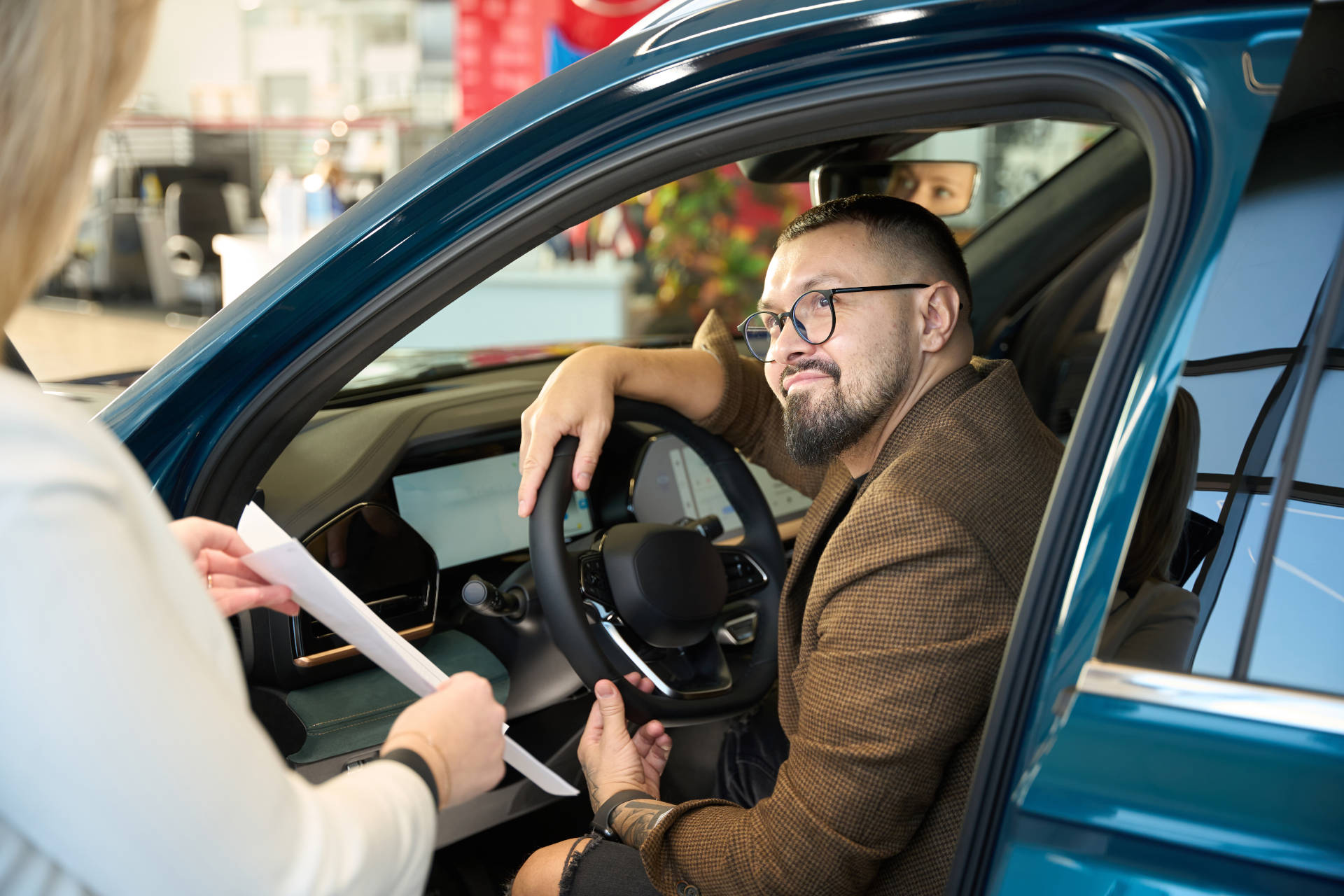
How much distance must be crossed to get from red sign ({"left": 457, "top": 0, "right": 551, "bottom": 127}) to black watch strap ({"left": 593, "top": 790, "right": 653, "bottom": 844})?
268 inches

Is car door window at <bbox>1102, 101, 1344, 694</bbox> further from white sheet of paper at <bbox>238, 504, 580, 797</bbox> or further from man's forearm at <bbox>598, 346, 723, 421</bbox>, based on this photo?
man's forearm at <bbox>598, 346, 723, 421</bbox>

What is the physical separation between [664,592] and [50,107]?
3.16 feet

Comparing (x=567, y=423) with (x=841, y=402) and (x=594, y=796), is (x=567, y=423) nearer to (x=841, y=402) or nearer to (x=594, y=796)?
(x=841, y=402)

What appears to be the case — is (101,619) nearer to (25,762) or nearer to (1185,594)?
(25,762)

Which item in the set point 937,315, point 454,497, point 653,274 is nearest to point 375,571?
point 454,497

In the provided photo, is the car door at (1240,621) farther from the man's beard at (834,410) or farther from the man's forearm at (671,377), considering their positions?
the man's forearm at (671,377)

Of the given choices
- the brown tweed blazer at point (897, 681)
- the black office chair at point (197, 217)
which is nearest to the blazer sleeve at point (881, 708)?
the brown tweed blazer at point (897, 681)

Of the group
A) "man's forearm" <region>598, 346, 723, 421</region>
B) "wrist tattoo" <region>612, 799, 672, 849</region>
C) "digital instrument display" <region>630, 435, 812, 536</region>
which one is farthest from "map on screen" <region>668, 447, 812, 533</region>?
"wrist tattoo" <region>612, 799, 672, 849</region>

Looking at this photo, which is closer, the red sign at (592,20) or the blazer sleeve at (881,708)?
the blazer sleeve at (881,708)

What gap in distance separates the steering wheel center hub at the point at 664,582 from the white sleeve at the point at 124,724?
779 mm

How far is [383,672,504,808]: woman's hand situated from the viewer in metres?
0.79

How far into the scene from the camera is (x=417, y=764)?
0.76 metres

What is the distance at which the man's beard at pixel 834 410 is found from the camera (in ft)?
4.47

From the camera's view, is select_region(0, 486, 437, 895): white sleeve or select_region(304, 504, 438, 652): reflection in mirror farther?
select_region(304, 504, 438, 652): reflection in mirror
